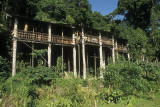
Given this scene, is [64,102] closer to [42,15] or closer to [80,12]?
[42,15]

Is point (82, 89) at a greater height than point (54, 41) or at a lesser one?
lesser

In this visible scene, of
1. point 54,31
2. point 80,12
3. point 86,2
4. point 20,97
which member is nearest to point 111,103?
point 20,97

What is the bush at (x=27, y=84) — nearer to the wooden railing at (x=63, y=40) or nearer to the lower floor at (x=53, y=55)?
the lower floor at (x=53, y=55)

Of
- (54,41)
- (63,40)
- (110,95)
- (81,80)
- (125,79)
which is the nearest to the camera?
(110,95)

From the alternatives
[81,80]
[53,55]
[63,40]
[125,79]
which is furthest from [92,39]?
[125,79]

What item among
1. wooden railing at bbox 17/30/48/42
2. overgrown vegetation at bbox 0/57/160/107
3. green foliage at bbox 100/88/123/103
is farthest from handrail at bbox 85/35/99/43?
green foliage at bbox 100/88/123/103

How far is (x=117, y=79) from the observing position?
882 cm

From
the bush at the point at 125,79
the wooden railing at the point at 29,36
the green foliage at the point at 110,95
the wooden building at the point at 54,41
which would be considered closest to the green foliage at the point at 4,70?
the wooden building at the point at 54,41

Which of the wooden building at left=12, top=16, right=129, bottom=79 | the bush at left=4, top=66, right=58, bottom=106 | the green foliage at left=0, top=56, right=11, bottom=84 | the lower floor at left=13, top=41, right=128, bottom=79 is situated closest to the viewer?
the bush at left=4, top=66, right=58, bottom=106

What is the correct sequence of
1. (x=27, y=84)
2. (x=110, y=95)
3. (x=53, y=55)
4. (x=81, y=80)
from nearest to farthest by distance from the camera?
(x=110, y=95)
(x=27, y=84)
(x=81, y=80)
(x=53, y=55)

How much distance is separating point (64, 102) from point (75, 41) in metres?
11.3

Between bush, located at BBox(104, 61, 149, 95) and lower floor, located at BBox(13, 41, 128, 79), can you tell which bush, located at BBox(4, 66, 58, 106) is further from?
bush, located at BBox(104, 61, 149, 95)

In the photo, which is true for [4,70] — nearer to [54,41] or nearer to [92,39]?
[54,41]

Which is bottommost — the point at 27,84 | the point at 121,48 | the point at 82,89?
the point at 82,89
